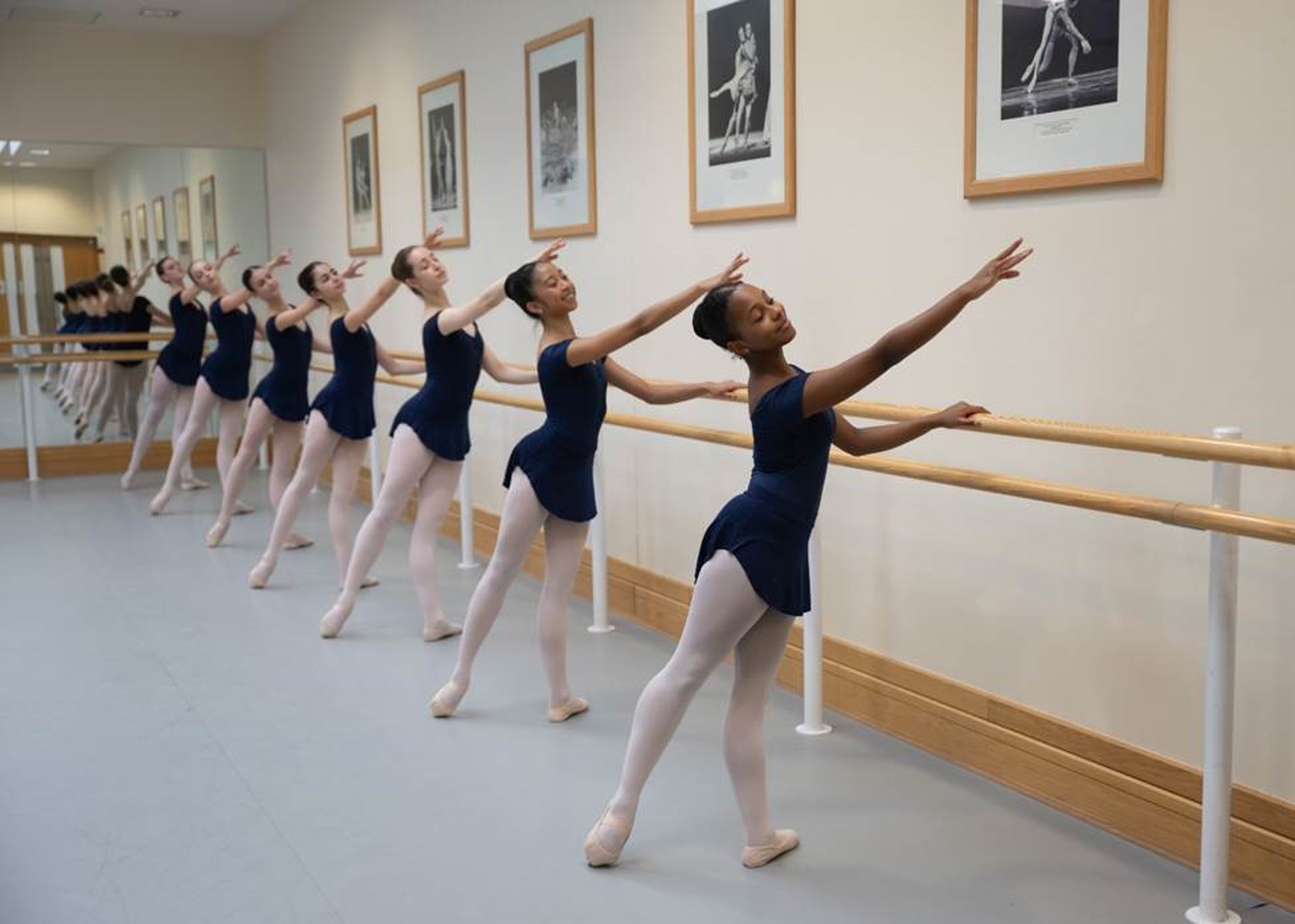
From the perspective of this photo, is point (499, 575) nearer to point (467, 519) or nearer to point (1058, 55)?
point (1058, 55)

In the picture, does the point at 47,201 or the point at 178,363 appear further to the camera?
the point at 47,201

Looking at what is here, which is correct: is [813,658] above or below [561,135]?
below

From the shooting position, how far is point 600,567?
565cm

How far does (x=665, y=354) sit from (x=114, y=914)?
321 cm

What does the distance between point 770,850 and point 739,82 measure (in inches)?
112

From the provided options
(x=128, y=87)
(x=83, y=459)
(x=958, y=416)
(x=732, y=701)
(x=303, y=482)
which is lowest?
(x=83, y=459)

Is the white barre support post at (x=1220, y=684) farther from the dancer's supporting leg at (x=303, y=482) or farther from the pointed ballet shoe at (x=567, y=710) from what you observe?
the dancer's supporting leg at (x=303, y=482)

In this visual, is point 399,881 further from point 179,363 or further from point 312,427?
point 179,363

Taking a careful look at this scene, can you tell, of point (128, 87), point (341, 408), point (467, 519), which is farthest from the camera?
point (128, 87)

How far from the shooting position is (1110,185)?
3.41m

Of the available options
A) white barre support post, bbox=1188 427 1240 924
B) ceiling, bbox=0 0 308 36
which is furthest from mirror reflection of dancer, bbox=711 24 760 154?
ceiling, bbox=0 0 308 36

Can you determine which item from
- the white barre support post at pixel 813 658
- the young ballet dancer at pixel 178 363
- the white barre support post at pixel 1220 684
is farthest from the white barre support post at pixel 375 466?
the white barre support post at pixel 1220 684

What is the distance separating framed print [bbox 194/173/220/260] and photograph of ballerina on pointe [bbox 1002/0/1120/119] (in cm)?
839

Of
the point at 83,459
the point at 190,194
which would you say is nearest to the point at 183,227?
the point at 190,194
